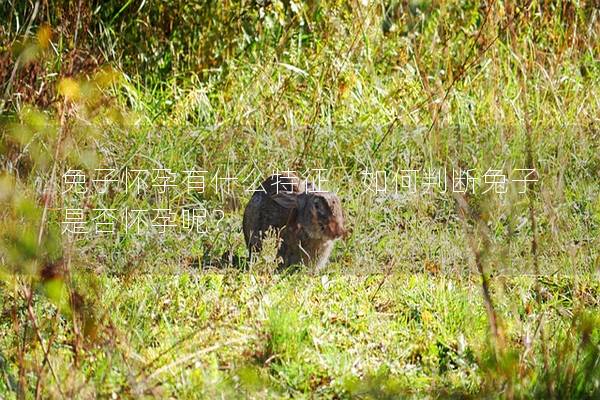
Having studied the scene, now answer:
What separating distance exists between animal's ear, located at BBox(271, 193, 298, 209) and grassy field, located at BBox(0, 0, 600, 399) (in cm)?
27

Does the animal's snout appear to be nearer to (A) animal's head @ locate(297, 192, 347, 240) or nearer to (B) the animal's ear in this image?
(A) animal's head @ locate(297, 192, 347, 240)

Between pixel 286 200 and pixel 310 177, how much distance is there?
120 cm

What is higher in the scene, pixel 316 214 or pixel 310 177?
pixel 310 177

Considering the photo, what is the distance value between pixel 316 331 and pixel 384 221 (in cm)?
175

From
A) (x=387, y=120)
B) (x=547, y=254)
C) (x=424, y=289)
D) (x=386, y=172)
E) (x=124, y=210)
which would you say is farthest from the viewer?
(x=387, y=120)

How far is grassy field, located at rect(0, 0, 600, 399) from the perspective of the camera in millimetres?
2910

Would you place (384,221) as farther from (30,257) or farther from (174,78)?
(30,257)

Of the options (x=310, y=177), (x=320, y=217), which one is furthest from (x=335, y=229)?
(x=310, y=177)

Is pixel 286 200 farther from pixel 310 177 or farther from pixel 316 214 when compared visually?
pixel 310 177

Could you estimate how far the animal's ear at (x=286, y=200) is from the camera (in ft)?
14.3

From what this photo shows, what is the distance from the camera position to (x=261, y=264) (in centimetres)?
421

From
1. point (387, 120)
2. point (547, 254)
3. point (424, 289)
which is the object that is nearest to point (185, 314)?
point (424, 289)

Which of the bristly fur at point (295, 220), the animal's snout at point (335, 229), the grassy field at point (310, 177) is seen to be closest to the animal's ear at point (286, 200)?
the bristly fur at point (295, 220)

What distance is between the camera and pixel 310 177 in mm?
5570
